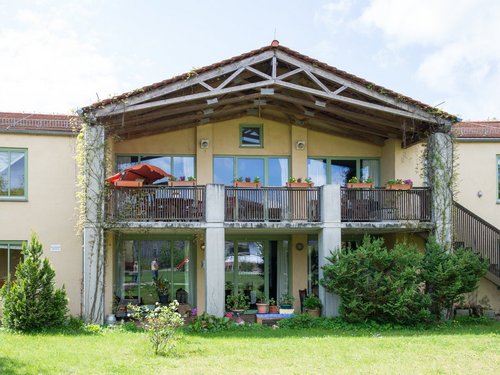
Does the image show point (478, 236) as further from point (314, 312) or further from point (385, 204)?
point (314, 312)

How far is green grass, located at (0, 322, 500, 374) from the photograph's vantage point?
1098 centimetres

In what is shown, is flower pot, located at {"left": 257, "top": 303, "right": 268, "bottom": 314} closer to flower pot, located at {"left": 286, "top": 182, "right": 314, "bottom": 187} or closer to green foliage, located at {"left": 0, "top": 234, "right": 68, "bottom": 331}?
flower pot, located at {"left": 286, "top": 182, "right": 314, "bottom": 187}

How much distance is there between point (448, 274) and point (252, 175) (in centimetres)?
710

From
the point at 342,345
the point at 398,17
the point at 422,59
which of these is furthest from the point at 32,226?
the point at 422,59

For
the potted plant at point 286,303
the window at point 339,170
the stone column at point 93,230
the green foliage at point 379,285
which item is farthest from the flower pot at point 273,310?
the stone column at point 93,230

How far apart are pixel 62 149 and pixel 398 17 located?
10.5 m

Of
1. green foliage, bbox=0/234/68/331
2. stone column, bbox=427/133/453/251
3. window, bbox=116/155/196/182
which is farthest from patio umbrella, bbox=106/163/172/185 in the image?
stone column, bbox=427/133/453/251

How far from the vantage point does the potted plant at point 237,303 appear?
1930cm

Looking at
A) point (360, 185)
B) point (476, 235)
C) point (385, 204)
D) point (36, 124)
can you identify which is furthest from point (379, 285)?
point (36, 124)

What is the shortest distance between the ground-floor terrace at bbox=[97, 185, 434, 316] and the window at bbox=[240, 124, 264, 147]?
9.79 feet

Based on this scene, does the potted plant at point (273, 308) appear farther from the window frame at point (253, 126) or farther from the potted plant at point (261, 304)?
the window frame at point (253, 126)

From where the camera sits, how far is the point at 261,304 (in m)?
18.7

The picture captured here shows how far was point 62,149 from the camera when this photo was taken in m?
18.6

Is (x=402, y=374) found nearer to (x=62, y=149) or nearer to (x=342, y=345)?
(x=342, y=345)
